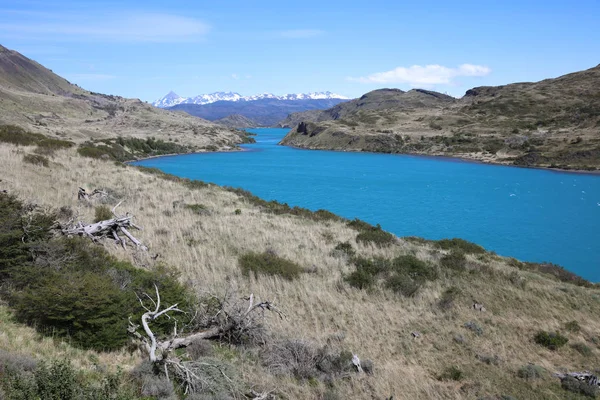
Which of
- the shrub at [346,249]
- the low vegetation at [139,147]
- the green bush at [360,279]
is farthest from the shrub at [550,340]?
the low vegetation at [139,147]

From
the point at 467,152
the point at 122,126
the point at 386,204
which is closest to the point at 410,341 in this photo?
the point at 386,204

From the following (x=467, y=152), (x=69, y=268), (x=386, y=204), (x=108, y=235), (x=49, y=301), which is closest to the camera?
(x=49, y=301)

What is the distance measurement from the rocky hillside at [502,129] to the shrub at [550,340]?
83403 mm

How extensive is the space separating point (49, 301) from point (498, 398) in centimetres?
866

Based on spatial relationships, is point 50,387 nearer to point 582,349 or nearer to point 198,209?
point 582,349

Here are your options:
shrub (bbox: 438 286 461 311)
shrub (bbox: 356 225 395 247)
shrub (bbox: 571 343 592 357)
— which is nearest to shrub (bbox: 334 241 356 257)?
shrub (bbox: 356 225 395 247)

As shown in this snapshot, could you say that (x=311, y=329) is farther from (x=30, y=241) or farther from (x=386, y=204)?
(x=386, y=204)

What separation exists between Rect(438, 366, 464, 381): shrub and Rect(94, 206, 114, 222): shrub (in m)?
13.0

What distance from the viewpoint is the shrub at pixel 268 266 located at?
13127 mm

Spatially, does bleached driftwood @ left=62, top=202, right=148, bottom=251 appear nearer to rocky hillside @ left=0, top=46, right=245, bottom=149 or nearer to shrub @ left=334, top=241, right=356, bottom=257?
shrub @ left=334, top=241, right=356, bottom=257

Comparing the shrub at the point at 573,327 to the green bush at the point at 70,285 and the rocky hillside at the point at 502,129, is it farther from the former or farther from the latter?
the rocky hillside at the point at 502,129

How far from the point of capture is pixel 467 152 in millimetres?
106688

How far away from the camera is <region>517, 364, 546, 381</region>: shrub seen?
350 inches

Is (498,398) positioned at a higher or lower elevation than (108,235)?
lower
